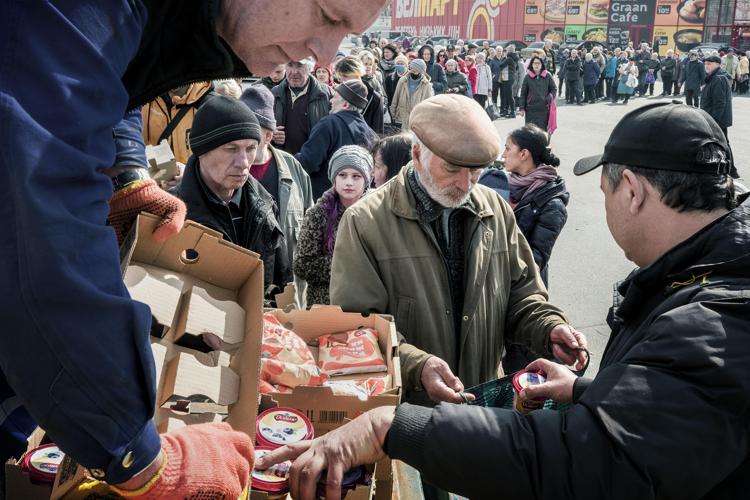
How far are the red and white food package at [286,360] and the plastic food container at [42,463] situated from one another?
651mm

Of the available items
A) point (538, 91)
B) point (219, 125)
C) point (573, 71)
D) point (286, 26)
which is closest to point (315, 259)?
point (219, 125)

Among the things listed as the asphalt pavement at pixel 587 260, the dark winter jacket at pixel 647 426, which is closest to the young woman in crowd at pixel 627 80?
the asphalt pavement at pixel 587 260

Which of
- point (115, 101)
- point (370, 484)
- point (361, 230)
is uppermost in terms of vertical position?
point (115, 101)

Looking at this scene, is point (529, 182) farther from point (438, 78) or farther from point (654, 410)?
point (438, 78)

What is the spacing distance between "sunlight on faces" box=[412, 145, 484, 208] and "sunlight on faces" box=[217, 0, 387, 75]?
1.39m

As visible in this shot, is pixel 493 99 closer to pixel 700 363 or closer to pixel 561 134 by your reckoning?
pixel 561 134

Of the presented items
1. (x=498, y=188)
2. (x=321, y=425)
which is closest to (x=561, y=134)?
(x=498, y=188)

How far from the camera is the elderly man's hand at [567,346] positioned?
279 centimetres

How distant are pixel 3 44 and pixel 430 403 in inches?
87.1

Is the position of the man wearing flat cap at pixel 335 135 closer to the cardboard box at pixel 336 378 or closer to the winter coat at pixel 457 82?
the cardboard box at pixel 336 378

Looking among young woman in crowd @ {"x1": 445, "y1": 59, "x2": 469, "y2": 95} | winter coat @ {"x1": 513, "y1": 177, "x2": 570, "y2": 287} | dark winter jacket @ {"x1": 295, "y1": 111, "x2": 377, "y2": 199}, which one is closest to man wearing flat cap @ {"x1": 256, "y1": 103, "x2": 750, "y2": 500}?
winter coat @ {"x1": 513, "y1": 177, "x2": 570, "y2": 287}

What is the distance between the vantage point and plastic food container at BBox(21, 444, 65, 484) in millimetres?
1521

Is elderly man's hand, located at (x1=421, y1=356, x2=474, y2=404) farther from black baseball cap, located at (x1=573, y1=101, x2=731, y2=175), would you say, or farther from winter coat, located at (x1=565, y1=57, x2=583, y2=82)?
winter coat, located at (x1=565, y1=57, x2=583, y2=82)

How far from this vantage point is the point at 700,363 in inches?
58.8
